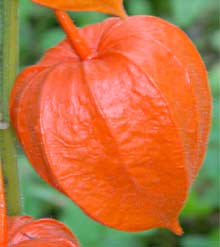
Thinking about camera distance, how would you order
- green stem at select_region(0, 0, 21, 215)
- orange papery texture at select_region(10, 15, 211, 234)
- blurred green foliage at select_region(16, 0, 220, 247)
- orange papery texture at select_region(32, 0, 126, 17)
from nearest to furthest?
orange papery texture at select_region(32, 0, 126, 17) → orange papery texture at select_region(10, 15, 211, 234) → green stem at select_region(0, 0, 21, 215) → blurred green foliage at select_region(16, 0, 220, 247)

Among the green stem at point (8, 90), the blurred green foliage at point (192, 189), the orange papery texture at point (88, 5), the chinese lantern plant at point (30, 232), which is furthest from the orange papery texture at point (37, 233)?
the blurred green foliage at point (192, 189)

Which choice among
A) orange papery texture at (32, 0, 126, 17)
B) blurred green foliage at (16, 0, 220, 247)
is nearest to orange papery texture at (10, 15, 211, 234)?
orange papery texture at (32, 0, 126, 17)

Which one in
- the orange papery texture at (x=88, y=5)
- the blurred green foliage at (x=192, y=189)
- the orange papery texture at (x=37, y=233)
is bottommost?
the blurred green foliage at (x=192, y=189)

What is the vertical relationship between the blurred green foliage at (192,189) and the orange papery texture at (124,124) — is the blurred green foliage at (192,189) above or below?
below

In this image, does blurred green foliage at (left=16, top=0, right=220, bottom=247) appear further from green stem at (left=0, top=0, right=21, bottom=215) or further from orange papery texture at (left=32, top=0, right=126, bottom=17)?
orange papery texture at (left=32, top=0, right=126, bottom=17)

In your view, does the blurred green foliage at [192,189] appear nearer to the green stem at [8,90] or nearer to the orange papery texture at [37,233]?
the green stem at [8,90]

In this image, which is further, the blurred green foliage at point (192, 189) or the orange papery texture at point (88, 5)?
the blurred green foliage at point (192, 189)
